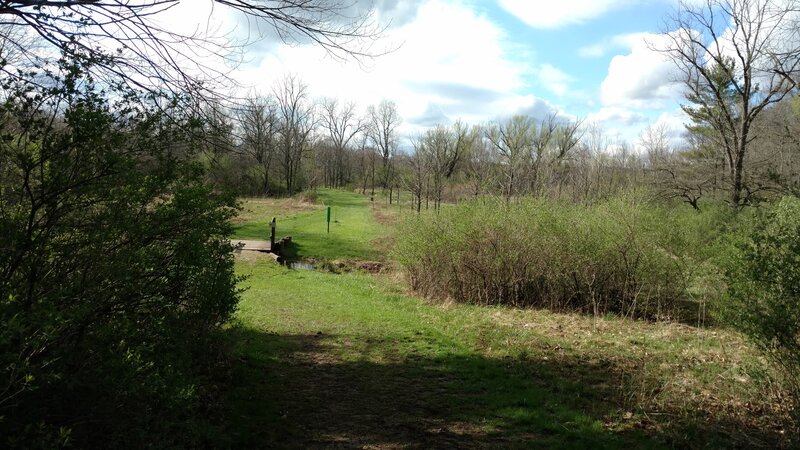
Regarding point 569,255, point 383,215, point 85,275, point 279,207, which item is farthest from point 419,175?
point 85,275

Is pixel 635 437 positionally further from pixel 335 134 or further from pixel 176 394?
pixel 335 134

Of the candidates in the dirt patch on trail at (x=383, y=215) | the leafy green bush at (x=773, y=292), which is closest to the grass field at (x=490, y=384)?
the leafy green bush at (x=773, y=292)

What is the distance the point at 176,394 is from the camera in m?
3.33

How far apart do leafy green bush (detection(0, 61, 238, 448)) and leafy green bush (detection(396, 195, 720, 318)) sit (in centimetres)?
1015

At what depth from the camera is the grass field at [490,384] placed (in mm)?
4992

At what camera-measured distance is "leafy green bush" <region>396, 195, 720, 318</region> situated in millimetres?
12422

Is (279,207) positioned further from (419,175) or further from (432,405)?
(432,405)

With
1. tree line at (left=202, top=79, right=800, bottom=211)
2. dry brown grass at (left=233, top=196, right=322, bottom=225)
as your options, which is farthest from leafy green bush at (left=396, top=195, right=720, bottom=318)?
dry brown grass at (left=233, top=196, right=322, bottom=225)

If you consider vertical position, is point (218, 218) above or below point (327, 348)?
above

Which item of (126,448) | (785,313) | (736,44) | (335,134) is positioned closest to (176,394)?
(126,448)

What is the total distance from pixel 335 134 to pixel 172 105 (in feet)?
258

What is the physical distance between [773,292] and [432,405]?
13.1 feet

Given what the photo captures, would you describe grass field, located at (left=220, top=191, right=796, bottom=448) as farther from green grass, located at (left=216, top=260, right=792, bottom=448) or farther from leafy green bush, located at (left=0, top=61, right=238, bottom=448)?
leafy green bush, located at (left=0, top=61, right=238, bottom=448)

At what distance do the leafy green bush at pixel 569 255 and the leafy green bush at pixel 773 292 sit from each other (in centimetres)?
665
